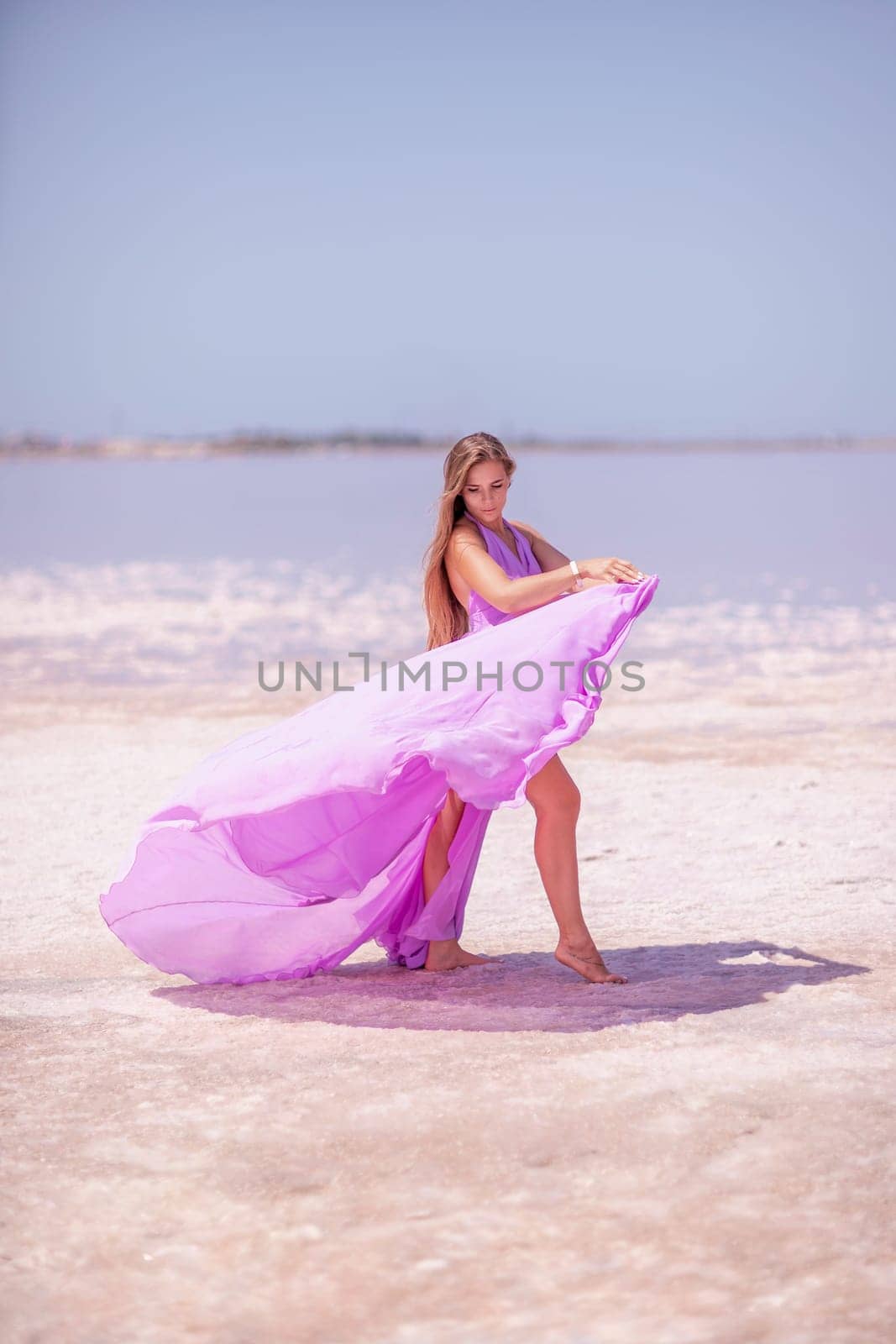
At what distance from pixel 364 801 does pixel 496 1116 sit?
4.36 feet

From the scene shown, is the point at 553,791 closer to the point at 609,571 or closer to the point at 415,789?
the point at 415,789

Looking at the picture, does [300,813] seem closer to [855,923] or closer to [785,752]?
[855,923]

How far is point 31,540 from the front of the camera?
28812mm

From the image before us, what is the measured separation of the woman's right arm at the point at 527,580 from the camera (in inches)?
182

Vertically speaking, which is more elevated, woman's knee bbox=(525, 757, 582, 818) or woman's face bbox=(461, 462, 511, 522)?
woman's face bbox=(461, 462, 511, 522)

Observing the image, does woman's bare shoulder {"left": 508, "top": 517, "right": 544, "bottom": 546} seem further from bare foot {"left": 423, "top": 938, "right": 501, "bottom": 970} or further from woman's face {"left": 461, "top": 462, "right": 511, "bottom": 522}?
bare foot {"left": 423, "top": 938, "right": 501, "bottom": 970}

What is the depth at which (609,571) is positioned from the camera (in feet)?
15.2

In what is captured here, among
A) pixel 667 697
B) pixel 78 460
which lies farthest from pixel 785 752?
pixel 78 460

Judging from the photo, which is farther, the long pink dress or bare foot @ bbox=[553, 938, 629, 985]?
bare foot @ bbox=[553, 938, 629, 985]

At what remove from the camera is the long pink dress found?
4312 mm

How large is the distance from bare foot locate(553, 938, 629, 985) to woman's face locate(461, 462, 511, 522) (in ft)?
4.48

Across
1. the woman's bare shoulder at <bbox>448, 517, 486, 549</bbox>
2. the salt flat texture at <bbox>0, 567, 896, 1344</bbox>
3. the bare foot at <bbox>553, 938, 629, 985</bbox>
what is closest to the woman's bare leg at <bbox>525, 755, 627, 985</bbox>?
the bare foot at <bbox>553, 938, 629, 985</bbox>

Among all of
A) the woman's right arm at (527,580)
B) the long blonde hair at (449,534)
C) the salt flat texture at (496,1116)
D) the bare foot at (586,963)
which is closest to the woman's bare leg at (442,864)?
the salt flat texture at (496,1116)
